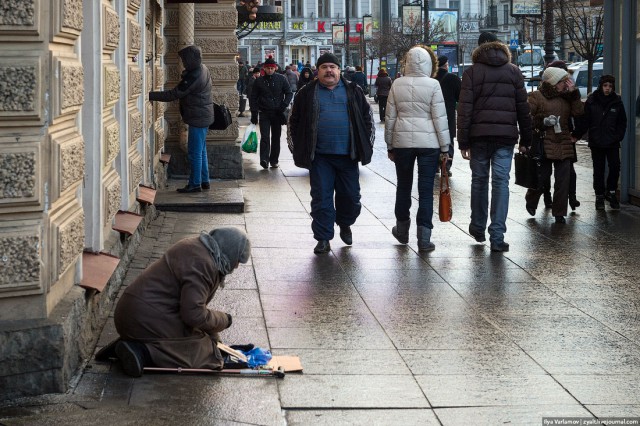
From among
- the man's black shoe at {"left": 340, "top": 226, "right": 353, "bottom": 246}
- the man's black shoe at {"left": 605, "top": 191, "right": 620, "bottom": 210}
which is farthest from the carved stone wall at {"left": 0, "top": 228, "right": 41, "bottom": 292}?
Answer: the man's black shoe at {"left": 605, "top": 191, "right": 620, "bottom": 210}

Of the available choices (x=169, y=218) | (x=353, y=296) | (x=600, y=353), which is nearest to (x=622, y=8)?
(x=169, y=218)

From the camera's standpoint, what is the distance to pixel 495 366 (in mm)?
7055

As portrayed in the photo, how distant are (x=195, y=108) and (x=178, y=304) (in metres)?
8.83

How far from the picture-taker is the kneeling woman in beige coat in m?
6.56

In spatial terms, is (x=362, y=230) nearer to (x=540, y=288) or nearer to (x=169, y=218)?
(x=169, y=218)

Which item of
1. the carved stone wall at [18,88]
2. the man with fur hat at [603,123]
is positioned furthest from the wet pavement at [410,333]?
the carved stone wall at [18,88]

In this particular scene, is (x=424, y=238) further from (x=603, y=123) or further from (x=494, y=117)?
(x=603, y=123)

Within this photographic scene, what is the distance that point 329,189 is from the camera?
1141 centimetres

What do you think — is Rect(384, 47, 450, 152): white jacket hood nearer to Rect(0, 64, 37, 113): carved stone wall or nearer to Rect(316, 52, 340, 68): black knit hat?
Rect(316, 52, 340, 68): black knit hat

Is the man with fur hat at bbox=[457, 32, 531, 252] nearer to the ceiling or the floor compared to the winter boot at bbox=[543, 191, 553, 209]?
→ nearer to the ceiling

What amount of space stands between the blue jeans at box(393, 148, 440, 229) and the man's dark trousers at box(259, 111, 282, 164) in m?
9.22

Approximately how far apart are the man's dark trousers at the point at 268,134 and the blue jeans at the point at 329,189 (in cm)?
929

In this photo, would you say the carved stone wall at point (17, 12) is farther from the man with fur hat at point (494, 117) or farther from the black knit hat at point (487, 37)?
the black knit hat at point (487, 37)

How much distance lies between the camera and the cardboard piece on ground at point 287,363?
22.5ft
